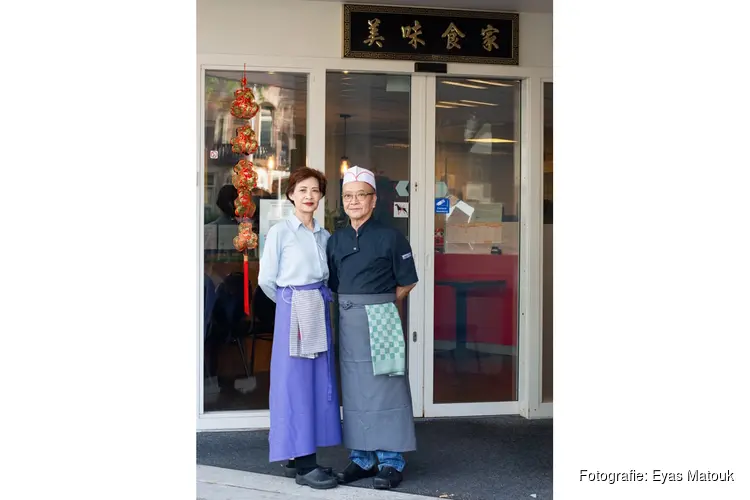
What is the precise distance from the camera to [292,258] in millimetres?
4816

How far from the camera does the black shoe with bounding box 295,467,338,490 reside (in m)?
4.74

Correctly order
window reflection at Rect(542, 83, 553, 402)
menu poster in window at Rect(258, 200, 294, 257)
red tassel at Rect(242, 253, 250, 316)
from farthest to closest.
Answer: window reflection at Rect(542, 83, 553, 402) < menu poster in window at Rect(258, 200, 294, 257) < red tassel at Rect(242, 253, 250, 316)

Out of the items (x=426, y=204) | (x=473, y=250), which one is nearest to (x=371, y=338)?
(x=426, y=204)

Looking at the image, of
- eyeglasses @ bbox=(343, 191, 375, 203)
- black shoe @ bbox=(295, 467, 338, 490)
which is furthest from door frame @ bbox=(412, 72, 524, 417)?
black shoe @ bbox=(295, 467, 338, 490)

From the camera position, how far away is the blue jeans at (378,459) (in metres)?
4.82

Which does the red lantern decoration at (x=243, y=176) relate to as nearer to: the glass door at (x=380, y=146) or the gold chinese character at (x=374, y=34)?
the glass door at (x=380, y=146)

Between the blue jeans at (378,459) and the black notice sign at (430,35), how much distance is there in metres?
2.56

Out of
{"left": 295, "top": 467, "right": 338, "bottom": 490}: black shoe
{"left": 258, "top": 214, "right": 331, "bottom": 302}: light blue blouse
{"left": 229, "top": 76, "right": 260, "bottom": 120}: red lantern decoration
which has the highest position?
{"left": 229, "top": 76, "right": 260, "bottom": 120}: red lantern decoration

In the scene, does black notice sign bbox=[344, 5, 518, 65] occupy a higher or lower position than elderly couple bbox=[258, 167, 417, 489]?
higher

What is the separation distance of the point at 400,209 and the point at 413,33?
1152 millimetres

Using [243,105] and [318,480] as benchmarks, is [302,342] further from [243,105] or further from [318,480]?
[243,105]

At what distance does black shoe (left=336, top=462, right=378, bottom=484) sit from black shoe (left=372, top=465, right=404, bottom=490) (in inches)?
4.3

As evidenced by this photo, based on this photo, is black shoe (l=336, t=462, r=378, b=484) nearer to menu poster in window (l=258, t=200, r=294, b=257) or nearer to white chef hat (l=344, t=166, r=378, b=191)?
white chef hat (l=344, t=166, r=378, b=191)
